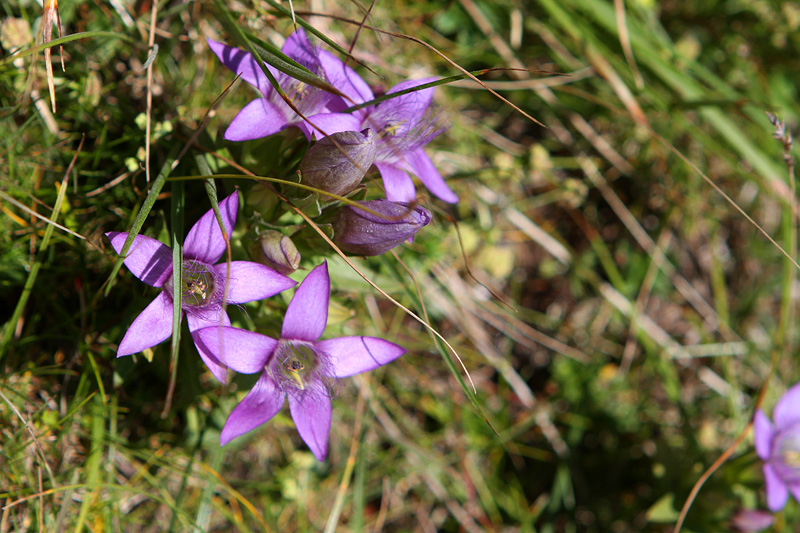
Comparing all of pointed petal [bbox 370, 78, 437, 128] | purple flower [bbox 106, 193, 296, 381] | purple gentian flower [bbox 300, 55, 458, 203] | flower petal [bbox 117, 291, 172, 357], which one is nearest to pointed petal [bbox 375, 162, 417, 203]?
purple gentian flower [bbox 300, 55, 458, 203]

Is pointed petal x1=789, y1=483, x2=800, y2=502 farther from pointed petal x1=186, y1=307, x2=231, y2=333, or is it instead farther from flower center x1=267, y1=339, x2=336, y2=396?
pointed petal x1=186, y1=307, x2=231, y2=333

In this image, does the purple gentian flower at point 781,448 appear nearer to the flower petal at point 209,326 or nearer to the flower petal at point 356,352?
the flower petal at point 356,352

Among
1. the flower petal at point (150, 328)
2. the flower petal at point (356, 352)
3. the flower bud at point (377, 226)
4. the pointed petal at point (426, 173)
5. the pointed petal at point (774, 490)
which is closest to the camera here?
the flower petal at point (150, 328)

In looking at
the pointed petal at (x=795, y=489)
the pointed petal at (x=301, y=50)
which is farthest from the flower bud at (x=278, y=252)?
the pointed petal at (x=795, y=489)

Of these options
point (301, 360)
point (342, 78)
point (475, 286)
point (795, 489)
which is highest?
point (342, 78)

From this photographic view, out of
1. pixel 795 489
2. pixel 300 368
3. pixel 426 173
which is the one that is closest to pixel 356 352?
pixel 300 368

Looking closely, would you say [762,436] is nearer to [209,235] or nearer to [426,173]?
[426,173]
